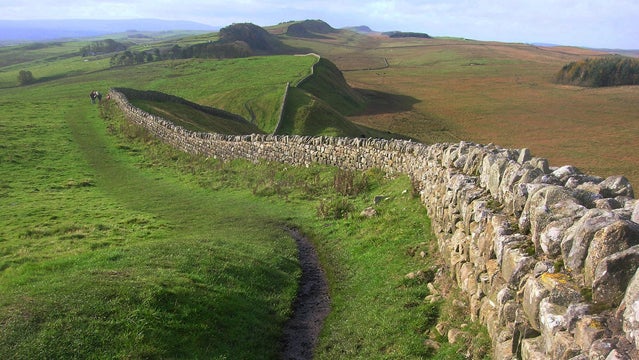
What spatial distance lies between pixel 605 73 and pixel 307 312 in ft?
359

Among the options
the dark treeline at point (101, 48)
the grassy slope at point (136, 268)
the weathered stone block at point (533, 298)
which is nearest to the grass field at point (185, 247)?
the grassy slope at point (136, 268)

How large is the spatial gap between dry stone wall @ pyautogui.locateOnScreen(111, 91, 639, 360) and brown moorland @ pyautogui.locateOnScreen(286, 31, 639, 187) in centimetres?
3071

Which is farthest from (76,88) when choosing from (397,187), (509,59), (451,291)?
(509,59)

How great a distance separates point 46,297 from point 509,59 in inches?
6681

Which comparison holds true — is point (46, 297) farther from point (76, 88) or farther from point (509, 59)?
point (509, 59)

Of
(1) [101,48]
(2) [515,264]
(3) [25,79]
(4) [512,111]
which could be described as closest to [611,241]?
(2) [515,264]

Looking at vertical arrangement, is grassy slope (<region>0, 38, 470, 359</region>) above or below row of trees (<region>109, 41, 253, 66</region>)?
below

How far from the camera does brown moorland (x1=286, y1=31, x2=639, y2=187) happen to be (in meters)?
51.4

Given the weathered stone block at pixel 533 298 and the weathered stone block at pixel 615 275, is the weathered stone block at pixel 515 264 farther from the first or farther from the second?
the weathered stone block at pixel 615 275

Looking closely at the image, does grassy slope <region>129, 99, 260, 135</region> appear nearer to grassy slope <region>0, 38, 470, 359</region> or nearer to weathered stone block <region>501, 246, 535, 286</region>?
grassy slope <region>0, 38, 470, 359</region>

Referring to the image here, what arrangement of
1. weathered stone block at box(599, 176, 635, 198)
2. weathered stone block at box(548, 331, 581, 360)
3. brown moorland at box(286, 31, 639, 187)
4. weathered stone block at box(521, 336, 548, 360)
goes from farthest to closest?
brown moorland at box(286, 31, 639, 187)
weathered stone block at box(599, 176, 635, 198)
weathered stone block at box(521, 336, 548, 360)
weathered stone block at box(548, 331, 581, 360)

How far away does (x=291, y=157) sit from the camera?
30.3 m

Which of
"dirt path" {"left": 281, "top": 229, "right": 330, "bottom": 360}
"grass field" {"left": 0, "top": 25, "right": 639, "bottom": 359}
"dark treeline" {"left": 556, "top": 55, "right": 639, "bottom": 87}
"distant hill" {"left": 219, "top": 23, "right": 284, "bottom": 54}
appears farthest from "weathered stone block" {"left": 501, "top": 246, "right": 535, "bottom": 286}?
"distant hill" {"left": 219, "top": 23, "right": 284, "bottom": 54}

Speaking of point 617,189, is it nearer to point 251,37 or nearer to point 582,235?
point 582,235
